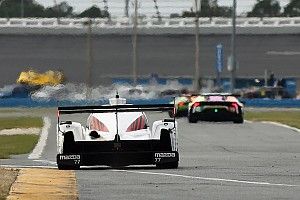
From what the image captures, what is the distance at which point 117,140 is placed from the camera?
2466 cm

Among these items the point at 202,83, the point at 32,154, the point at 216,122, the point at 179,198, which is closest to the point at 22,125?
the point at 216,122

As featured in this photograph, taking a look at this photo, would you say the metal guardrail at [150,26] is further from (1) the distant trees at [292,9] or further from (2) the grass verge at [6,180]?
(2) the grass verge at [6,180]

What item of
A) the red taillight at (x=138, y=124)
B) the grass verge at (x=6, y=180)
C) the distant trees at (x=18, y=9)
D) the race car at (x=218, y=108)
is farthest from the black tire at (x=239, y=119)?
the distant trees at (x=18, y=9)

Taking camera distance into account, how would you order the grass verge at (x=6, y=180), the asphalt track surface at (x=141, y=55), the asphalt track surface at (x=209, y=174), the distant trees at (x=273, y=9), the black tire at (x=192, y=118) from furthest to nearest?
1. the distant trees at (x=273, y=9)
2. the asphalt track surface at (x=141, y=55)
3. the black tire at (x=192, y=118)
4. the asphalt track surface at (x=209, y=174)
5. the grass verge at (x=6, y=180)

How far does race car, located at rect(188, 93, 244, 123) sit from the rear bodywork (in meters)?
28.8

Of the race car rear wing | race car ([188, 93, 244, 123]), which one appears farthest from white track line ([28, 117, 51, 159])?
the race car rear wing

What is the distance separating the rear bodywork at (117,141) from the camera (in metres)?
24.7

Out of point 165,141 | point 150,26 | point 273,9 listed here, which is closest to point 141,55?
point 150,26

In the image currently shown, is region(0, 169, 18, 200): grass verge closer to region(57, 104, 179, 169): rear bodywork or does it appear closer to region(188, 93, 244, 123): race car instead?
region(57, 104, 179, 169): rear bodywork

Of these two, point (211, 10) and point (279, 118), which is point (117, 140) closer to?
point (279, 118)

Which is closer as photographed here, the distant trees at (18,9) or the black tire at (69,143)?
the black tire at (69,143)

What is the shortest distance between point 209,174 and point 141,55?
317ft

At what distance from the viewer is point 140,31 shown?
11838 centimetres

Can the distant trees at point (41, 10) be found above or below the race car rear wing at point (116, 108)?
below
